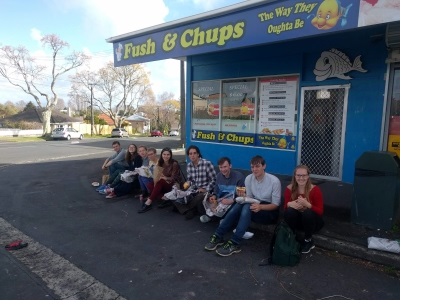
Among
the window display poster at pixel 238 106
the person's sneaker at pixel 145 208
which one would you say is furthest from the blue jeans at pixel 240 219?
the window display poster at pixel 238 106

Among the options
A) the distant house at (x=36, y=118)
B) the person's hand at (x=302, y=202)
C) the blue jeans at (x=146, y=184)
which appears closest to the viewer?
the person's hand at (x=302, y=202)

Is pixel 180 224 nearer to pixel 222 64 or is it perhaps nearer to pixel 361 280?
pixel 361 280

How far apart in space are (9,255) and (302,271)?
139 inches

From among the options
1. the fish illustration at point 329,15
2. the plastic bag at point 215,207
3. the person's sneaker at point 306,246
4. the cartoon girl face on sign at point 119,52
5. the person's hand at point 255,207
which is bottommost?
the person's sneaker at point 306,246

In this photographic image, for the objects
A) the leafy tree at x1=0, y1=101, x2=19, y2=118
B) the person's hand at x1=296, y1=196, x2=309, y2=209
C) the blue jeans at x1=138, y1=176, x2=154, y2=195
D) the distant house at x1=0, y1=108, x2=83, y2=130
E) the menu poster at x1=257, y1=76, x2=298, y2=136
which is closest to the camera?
the person's hand at x1=296, y1=196, x2=309, y2=209

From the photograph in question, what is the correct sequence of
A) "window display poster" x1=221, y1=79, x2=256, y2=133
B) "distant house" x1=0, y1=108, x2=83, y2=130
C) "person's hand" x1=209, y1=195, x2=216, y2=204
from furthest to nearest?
"distant house" x1=0, y1=108, x2=83, y2=130, "window display poster" x1=221, y1=79, x2=256, y2=133, "person's hand" x1=209, y1=195, x2=216, y2=204

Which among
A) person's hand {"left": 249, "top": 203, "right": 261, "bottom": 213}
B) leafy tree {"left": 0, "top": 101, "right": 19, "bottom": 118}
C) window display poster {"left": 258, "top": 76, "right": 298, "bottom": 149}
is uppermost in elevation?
leafy tree {"left": 0, "top": 101, "right": 19, "bottom": 118}

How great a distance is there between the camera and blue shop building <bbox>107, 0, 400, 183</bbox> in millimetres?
4457

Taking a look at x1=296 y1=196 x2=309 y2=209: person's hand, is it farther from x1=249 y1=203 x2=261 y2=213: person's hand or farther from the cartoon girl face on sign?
the cartoon girl face on sign

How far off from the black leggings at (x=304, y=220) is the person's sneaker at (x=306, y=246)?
78mm

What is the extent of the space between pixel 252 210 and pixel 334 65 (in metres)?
3.94

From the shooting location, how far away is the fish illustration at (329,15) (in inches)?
153

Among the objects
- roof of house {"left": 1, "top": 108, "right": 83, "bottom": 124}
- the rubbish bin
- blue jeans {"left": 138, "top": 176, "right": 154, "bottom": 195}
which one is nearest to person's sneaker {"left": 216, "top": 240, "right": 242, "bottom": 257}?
the rubbish bin

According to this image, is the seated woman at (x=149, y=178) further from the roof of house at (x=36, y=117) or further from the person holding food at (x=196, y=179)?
the roof of house at (x=36, y=117)
